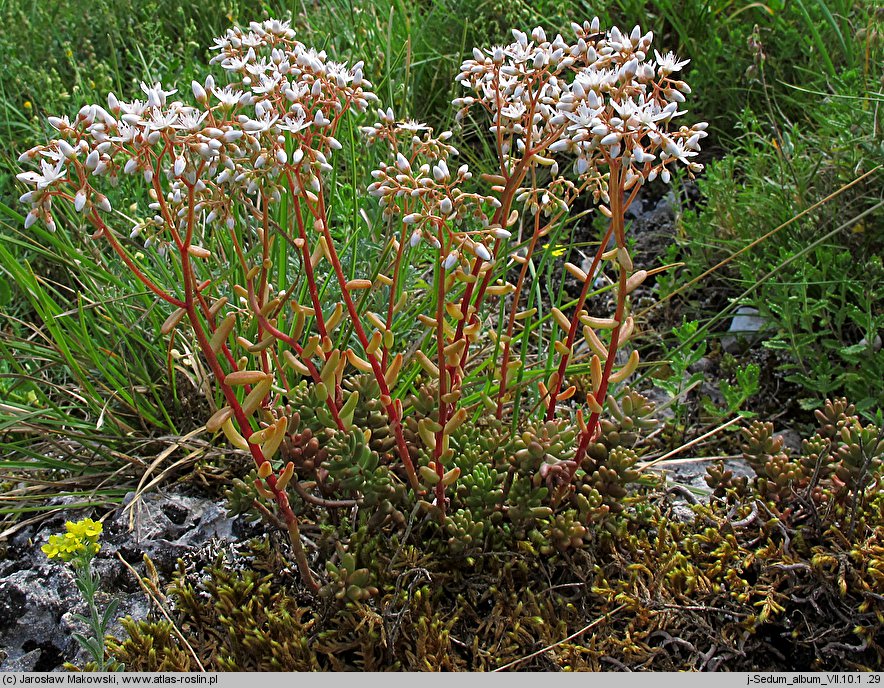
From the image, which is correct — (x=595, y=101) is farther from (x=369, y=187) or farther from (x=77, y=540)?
(x=77, y=540)

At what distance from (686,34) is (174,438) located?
9.40 feet

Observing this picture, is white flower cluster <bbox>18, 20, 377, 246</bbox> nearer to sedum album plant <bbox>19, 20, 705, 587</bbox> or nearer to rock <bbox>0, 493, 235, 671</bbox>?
sedum album plant <bbox>19, 20, 705, 587</bbox>

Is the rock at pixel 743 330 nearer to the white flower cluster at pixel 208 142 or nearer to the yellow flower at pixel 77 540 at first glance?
the white flower cluster at pixel 208 142

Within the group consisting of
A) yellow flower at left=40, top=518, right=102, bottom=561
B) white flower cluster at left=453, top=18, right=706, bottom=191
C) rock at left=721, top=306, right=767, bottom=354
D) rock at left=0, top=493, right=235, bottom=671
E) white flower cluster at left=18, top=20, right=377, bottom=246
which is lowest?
rock at left=721, top=306, right=767, bottom=354

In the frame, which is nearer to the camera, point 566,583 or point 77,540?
point 77,540

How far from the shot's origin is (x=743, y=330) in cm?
291

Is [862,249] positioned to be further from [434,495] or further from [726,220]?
[434,495]

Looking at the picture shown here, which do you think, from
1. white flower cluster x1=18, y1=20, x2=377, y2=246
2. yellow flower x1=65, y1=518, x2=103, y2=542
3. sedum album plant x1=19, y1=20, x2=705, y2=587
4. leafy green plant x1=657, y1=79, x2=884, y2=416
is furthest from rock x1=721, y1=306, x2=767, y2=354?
yellow flower x1=65, y1=518, x2=103, y2=542

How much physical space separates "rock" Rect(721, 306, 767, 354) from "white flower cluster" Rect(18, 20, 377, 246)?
5.79 ft

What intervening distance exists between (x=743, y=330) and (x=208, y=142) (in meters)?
2.11

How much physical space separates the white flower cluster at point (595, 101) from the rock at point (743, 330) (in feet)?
4.33

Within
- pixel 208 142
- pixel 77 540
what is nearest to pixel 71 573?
pixel 77 540

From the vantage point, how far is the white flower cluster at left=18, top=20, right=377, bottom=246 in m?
1.46

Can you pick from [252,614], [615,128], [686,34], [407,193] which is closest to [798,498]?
[615,128]
